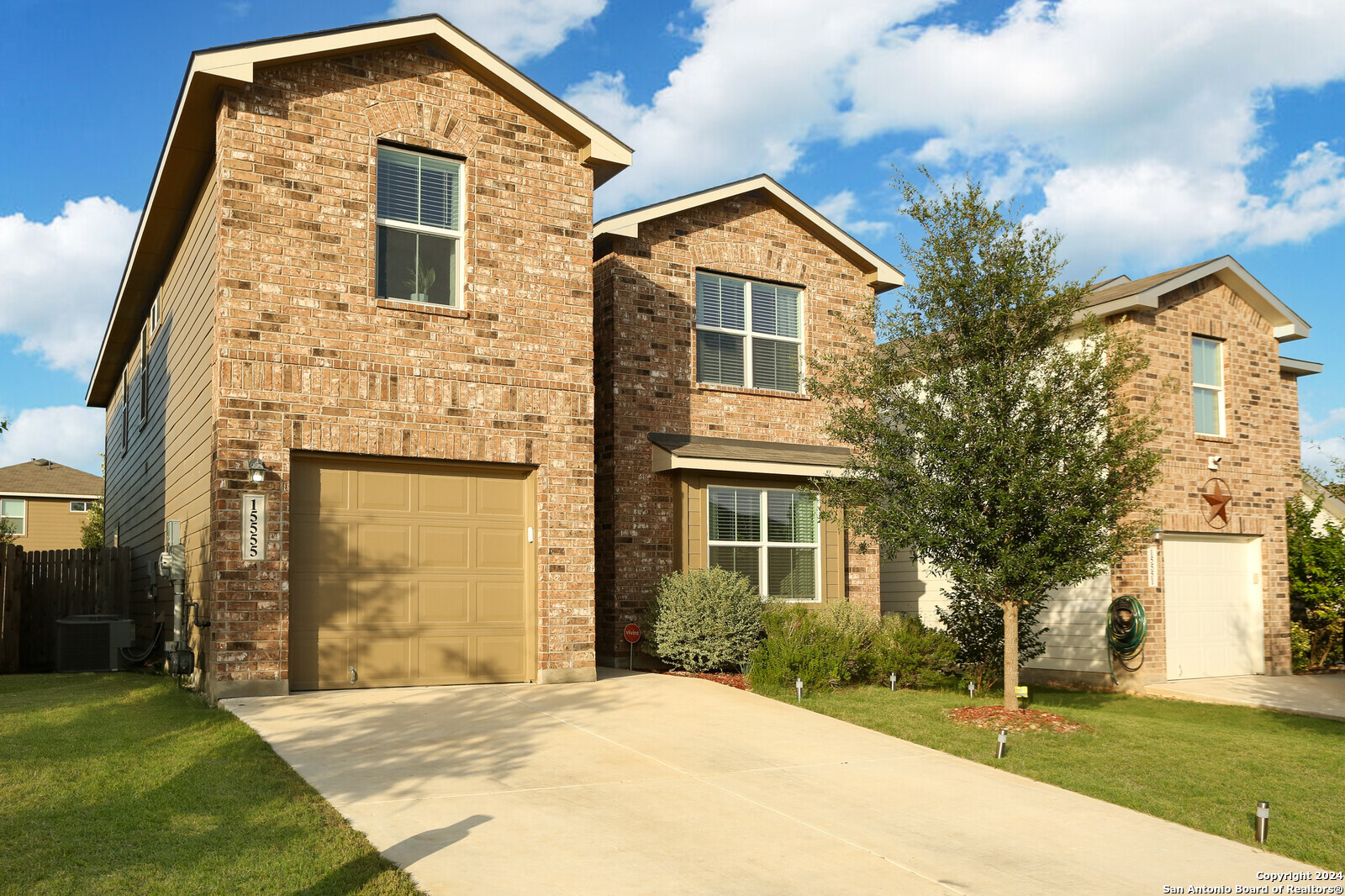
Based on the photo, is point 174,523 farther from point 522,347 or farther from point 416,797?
point 416,797

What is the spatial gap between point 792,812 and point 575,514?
589cm

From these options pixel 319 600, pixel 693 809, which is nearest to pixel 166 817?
pixel 693 809

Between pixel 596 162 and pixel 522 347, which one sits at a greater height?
pixel 596 162

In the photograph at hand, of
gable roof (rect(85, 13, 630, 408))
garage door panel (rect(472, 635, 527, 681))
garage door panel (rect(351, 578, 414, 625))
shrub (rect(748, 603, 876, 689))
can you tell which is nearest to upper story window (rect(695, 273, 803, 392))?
gable roof (rect(85, 13, 630, 408))

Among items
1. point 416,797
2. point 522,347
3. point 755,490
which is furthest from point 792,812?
point 755,490

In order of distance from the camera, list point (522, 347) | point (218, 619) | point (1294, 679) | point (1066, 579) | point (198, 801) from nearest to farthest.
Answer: point (198, 801) < point (218, 619) < point (1066, 579) < point (522, 347) < point (1294, 679)

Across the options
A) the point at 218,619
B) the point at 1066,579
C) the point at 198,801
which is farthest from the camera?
the point at 1066,579

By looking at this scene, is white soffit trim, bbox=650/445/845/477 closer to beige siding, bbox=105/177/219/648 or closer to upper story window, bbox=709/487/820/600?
upper story window, bbox=709/487/820/600

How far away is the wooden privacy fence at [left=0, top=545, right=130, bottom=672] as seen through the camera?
52.9 ft

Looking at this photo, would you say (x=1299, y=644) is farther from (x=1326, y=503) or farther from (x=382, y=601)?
(x=382, y=601)

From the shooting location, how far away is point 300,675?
11164mm

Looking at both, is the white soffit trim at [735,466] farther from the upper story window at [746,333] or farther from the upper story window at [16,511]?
the upper story window at [16,511]

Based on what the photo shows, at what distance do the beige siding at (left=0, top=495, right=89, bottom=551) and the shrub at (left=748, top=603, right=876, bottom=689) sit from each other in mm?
35509

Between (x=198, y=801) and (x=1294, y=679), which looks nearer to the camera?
(x=198, y=801)
